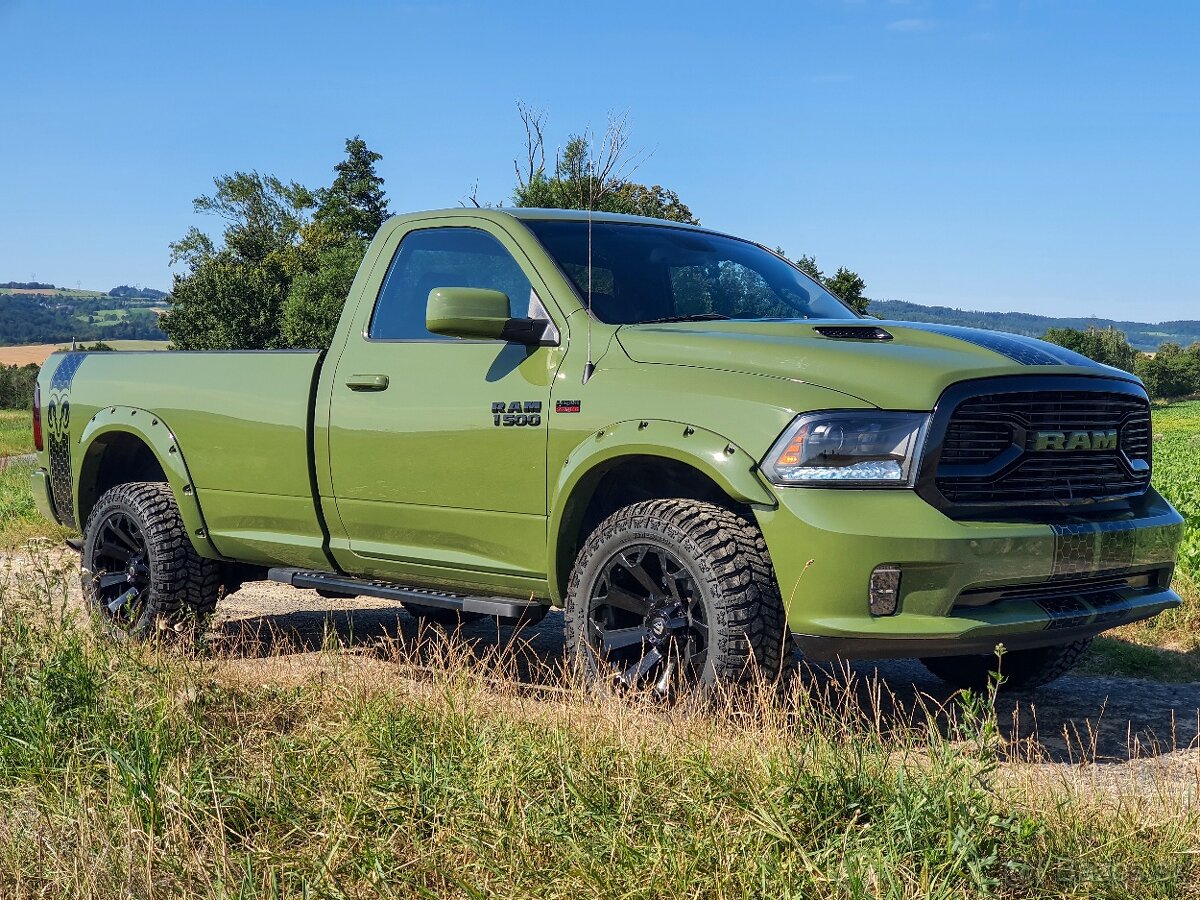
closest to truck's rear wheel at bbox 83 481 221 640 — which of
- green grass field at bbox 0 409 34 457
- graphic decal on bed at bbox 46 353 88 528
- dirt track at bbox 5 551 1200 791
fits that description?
dirt track at bbox 5 551 1200 791

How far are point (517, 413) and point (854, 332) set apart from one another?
52.0 inches

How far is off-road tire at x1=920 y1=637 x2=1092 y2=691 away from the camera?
5.79 meters

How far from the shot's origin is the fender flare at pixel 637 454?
4.51 meters

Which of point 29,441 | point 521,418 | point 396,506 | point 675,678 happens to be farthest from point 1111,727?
point 29,441

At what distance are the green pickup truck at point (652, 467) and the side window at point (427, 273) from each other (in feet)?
0.04

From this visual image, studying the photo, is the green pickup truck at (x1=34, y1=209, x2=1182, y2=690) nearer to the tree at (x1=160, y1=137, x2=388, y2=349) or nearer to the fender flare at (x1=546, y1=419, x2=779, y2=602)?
the fender flare at (x1=546, y1=419, x2=779, y2=602)

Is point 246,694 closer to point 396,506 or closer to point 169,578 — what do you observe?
point 396,506

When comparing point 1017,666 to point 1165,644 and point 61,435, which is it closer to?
point 1165,644

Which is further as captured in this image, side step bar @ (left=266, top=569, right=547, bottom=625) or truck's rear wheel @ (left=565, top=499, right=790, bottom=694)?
side step bar @ (left=266, top=569, right=547, bottom=625)

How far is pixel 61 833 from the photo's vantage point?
361cm

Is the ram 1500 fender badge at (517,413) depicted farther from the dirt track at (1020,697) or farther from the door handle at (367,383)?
the dirt track at (1020,697)

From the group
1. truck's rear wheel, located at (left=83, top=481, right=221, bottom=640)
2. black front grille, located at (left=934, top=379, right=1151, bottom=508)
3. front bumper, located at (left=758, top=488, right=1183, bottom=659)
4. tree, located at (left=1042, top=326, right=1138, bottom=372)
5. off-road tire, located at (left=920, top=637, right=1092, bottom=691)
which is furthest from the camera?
tree, located at (left=1042, top=326, right=1138, bottom=372)

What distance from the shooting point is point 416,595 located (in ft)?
18.8

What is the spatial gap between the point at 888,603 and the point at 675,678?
78cm
